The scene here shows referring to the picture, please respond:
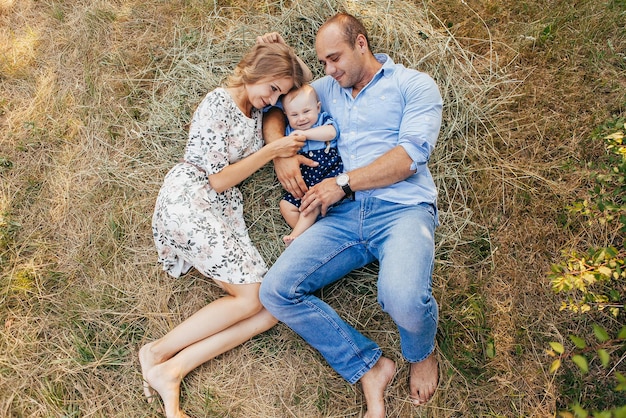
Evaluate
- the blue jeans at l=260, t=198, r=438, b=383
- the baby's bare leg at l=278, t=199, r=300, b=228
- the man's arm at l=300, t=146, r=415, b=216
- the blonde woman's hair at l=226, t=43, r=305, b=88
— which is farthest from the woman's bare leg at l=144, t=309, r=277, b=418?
the blonde woman's hair at l=226, t=43, r=305, b=88

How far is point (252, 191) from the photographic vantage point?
4328 mm

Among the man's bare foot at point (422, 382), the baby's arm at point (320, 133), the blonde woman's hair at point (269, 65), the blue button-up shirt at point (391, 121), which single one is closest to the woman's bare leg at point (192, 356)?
the man's bare foot at point (422, 382)

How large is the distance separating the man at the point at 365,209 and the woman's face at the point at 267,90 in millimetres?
354

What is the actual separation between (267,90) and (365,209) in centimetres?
113

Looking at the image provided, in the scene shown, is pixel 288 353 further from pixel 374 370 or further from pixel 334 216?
pixel 334 216

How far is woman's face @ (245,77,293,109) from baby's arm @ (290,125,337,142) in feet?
1.02

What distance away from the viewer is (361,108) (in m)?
3.87

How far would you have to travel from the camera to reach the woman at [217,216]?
3709mm

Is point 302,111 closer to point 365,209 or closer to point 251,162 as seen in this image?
point 251,162

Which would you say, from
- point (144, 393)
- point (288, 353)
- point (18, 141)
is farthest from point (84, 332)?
point (18, 141)

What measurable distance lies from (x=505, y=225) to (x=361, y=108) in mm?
1495

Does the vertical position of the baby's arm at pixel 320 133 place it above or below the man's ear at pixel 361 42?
below

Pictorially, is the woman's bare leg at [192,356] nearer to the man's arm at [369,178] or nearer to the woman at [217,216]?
the woman at [217,216]

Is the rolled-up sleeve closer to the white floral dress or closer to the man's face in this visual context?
the man's face
